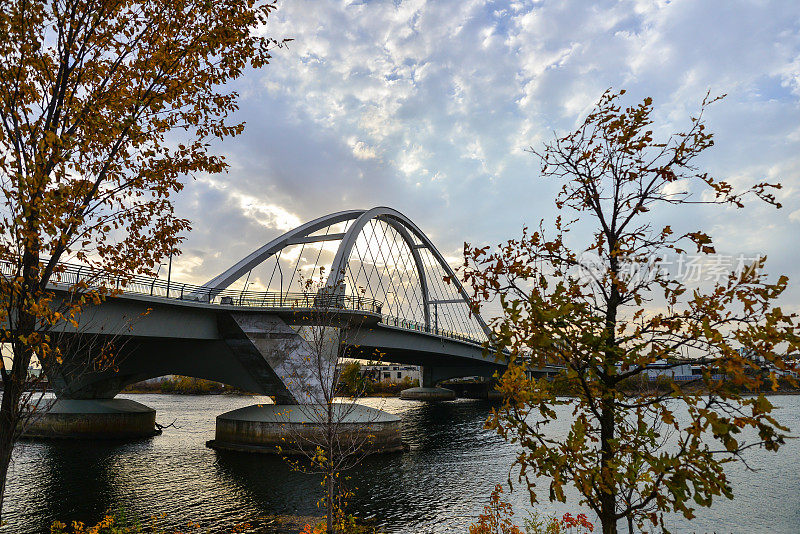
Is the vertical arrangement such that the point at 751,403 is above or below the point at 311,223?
below

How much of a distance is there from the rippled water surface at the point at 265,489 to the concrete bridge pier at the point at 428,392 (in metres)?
71.5

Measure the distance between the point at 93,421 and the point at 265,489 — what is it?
84.1 feet

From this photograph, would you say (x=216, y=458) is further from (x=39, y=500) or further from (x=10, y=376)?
(x=10, y=376)

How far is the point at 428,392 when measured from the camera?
10838 centimetres

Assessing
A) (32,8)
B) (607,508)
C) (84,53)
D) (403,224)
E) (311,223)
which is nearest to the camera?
(607,508)

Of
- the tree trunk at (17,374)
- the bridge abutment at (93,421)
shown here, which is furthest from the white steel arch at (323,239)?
the tree trunk at (17,374)

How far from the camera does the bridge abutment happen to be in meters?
40.0

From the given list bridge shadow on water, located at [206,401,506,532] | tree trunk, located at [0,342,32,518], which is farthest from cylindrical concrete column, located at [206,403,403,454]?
tree trunk, located at [0,342,32,518]

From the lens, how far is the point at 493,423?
206 inches

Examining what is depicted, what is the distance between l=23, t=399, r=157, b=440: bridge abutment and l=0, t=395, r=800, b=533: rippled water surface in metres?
3.06

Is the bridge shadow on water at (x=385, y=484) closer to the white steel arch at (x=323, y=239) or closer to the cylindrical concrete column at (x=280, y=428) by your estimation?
the cylindrical concrete column at (x=280, y=428)

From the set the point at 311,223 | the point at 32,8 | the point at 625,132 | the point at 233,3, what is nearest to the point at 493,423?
A: the point at 625,132

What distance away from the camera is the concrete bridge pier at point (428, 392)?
108m

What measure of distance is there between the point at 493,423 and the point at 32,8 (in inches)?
328
